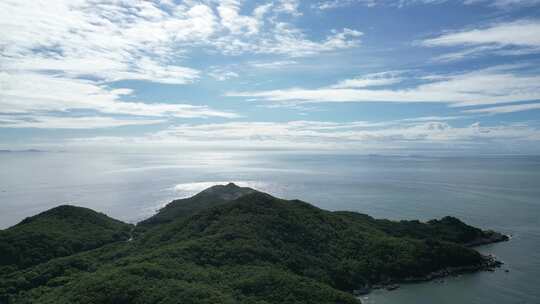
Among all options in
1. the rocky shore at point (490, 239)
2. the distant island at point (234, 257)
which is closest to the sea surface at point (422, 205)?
the rocky shore at point (490, 239)

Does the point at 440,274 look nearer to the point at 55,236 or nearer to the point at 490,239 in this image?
the point at 490,239

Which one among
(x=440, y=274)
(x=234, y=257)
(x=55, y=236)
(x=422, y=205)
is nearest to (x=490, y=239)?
(x=440, y=274)

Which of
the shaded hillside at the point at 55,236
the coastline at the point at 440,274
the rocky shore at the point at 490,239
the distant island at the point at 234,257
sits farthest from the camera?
the rocky shore at the point at 490,239

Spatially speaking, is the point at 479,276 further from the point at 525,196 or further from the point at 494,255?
the point at 525,196

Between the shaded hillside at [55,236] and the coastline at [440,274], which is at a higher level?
the shaded hillside at [55,236]

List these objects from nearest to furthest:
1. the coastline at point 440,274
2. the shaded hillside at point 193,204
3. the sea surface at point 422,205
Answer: the sea surface at point 422,205
the coastline at point 440,274
the shaded hillside at point 193,204

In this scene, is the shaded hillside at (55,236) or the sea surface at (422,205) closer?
the sea surface at (422,205)

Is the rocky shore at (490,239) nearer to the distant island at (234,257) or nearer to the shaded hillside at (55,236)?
the distant island at (234,257)
